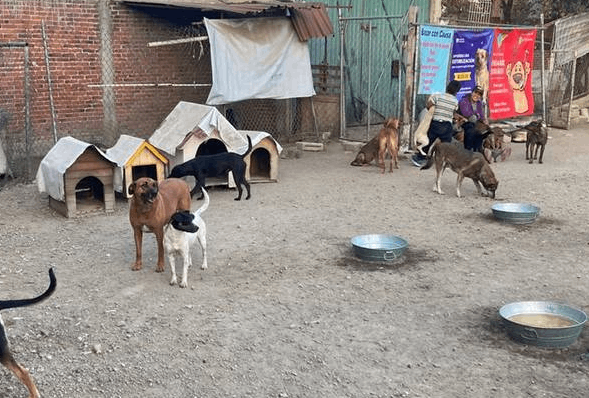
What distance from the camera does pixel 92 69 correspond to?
43.2 feet

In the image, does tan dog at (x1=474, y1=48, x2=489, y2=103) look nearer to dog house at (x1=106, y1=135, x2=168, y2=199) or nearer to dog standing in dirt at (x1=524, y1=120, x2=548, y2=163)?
dog standing in dirt at (x1=524, y1=120, x2=548, y2=163)

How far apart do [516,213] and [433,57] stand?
5.60m

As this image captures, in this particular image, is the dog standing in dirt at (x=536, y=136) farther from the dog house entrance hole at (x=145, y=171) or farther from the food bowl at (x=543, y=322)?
the food bowl at (x=543, y=322)

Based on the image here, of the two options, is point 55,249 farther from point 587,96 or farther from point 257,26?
point 587,96

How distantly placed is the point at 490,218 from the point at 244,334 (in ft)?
15.9

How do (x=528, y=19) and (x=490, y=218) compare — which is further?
(x=528, y=19)

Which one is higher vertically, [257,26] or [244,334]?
[257,26]

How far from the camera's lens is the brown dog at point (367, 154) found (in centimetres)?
1269

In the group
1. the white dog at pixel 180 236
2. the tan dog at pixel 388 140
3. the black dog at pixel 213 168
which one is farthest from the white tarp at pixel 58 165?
the tan dog at pixel 388 140

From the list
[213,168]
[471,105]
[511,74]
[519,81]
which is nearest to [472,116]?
[471,105]

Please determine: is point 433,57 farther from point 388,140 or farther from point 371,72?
point 371,72

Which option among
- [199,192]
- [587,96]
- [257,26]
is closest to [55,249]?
[199,192]

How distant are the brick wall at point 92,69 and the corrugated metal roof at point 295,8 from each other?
24.5 inches

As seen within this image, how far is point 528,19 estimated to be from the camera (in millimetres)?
24156
